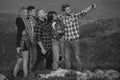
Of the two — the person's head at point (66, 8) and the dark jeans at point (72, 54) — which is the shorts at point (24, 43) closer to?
the dark jeans at point (72, 54)

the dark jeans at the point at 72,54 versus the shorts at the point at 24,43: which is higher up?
the shorts at the point at 24,43

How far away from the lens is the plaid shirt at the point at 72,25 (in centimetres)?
515

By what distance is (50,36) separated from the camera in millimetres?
5285

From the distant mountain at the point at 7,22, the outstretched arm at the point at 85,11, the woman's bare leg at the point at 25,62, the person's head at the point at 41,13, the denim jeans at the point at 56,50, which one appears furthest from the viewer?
the distant mountain at the point at 7,22

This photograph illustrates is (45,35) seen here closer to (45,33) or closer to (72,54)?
(45,33)

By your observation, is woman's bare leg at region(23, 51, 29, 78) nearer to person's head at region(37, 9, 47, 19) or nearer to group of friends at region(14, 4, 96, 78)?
group of friends at region(14, 4, 96, 78)

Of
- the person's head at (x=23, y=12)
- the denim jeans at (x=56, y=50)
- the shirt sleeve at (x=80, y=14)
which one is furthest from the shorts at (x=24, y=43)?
the shirt sleeve at (x=80, y=14)

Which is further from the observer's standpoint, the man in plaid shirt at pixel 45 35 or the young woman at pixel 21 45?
the man in plaid shirt at pixel 45 35

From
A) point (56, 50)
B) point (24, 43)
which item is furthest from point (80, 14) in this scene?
point (24, 43)

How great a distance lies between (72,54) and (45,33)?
2.50 feet

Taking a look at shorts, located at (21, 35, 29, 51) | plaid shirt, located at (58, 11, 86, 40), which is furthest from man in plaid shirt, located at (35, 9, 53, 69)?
plaid shirt, located at (58, 11, 86, 40)

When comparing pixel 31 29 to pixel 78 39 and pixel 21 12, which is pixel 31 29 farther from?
pixel 78 39

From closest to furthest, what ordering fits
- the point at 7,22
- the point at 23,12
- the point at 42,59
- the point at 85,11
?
the point at 85,11
the point at 23,12
the point at 42,59
the point at 7,22

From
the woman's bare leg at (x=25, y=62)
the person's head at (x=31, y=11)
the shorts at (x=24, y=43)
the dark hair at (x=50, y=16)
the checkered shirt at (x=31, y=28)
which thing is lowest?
the woman's bare leg at (x=25, y=62)
